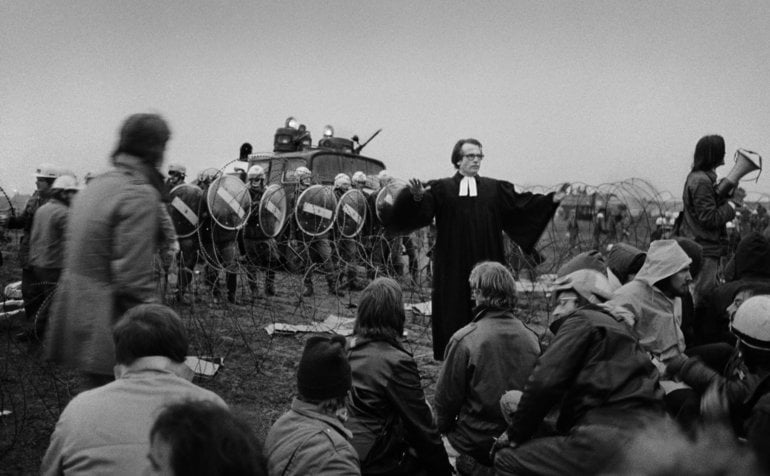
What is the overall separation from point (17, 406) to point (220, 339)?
2241mm

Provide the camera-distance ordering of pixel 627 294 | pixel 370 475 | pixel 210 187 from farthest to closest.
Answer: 1. pixel 210 187
2. pixel 627 294
3. pixel 370 475

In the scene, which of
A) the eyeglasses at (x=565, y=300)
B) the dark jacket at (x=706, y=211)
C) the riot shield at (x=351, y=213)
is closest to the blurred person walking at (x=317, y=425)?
the eyeglasses at (x=565, y=300)

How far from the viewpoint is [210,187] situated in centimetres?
898

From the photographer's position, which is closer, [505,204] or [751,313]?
[751,313]

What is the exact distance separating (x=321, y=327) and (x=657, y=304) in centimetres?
462

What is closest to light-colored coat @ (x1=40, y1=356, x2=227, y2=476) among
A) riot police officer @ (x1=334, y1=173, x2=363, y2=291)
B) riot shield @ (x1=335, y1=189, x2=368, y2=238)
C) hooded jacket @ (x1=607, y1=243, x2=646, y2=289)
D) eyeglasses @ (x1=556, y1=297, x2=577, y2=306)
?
eyeglasses @ (x1=556, y1=297, x2=577, y2=306)

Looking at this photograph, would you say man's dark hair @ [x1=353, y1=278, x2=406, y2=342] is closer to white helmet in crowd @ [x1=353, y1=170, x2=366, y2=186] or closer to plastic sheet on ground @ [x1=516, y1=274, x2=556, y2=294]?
plastic sheet on ground @ [x1=516, y1=274, x2=556, y2=294]

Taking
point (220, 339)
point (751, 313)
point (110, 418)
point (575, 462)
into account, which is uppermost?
point (751, 313)

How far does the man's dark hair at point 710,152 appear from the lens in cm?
557

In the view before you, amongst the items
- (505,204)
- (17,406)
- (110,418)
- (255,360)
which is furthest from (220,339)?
(110,418)

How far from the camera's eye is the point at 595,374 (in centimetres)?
253

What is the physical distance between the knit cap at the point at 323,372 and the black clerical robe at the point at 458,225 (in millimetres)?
2989

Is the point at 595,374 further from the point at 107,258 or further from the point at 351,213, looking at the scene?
the point at 351,213

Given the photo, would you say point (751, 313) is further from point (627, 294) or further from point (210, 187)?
point (210, 187)
